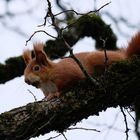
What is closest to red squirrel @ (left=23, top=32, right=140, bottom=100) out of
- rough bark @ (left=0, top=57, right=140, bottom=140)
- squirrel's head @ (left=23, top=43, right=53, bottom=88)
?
squirrel's head @ (left=23, top=43, right=53, bottom=88)

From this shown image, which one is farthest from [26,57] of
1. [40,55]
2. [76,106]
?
[76,106]

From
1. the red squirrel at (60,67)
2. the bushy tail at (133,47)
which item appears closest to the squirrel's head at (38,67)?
the red squirrel at (60,67)

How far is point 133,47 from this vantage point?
347 centimetres

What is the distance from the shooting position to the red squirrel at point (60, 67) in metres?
3.52

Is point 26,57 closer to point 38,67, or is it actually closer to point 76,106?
point 38,67

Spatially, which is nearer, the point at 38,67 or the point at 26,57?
the point at 38,67

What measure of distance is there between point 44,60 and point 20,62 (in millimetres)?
419

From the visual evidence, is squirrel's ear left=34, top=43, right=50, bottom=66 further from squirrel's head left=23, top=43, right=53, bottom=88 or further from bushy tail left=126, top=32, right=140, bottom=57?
bushy tail left=126, top=32, right=140, bottom=57

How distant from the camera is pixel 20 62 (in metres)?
4.17

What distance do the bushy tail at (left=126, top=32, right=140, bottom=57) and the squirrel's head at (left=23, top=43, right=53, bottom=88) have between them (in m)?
0.66

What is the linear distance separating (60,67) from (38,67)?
0.20 meters

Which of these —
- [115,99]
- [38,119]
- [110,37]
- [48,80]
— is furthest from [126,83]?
[110,37]

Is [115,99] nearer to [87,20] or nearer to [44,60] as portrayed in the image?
[44,60]

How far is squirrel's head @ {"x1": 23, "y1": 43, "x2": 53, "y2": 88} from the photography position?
3.69 meters
